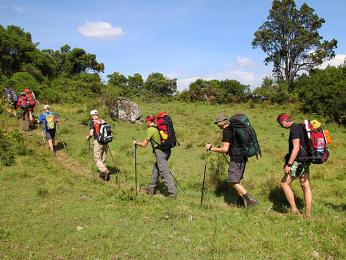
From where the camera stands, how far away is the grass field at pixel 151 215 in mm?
5832

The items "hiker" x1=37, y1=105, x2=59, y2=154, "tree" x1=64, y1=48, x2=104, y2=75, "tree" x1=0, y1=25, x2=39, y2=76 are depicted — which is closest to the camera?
"hiker" x1=37, y1=105, x2=59, y2=154

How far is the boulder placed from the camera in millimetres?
22562

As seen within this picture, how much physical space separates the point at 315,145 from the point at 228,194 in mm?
3198

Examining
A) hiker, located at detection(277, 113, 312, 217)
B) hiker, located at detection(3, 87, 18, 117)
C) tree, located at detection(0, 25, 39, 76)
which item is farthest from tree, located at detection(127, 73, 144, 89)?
hiker, located at detection(277, 113, 312, 217)

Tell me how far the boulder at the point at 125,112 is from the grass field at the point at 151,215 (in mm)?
8810

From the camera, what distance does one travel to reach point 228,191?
9.77 meters

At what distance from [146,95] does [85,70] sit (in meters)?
14.1

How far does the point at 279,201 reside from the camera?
8797 mm

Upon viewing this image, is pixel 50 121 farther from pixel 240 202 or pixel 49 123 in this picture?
pixel 240 202

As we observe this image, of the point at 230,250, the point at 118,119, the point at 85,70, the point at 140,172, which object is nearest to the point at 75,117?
the point at 118,119

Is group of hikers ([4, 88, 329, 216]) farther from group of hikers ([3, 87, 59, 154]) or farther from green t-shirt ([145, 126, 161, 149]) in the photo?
group of hikers ([3, 87, 59, 154])

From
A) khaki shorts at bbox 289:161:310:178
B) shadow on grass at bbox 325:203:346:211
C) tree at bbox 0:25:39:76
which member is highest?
tree at bbox 0:25:39:76

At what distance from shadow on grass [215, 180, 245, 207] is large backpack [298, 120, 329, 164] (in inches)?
83.2

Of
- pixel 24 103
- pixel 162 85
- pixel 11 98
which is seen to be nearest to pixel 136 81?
pixel 162 85
